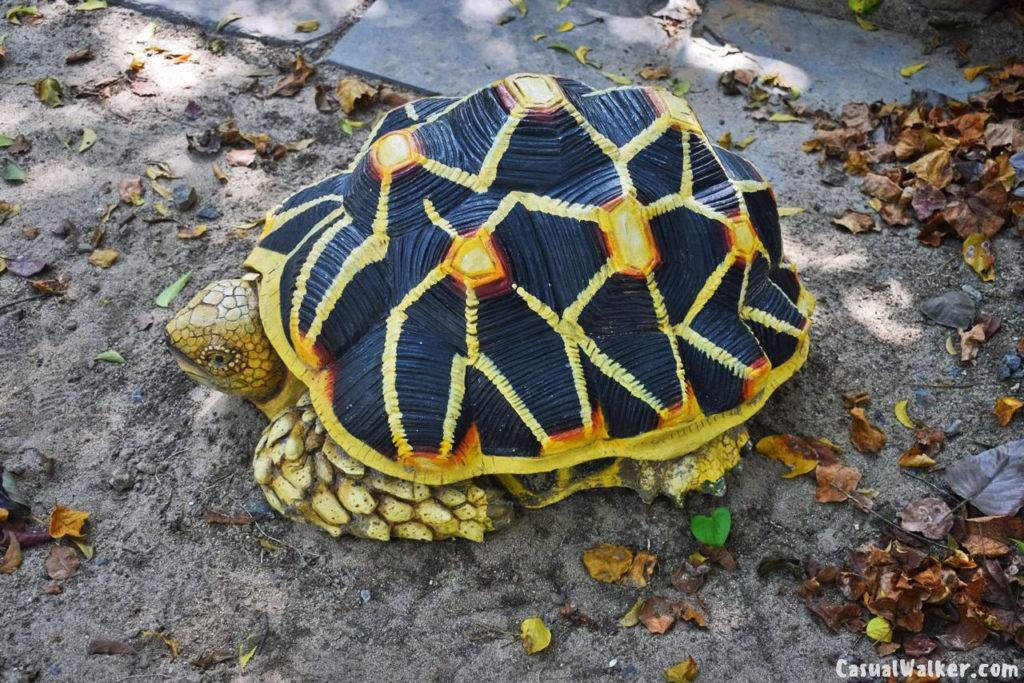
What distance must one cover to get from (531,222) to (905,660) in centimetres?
133

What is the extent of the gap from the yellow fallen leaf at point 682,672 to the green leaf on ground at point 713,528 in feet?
1.07

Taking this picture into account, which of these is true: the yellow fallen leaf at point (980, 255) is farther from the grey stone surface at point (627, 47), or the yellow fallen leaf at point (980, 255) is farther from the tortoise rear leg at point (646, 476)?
the tortoise rear leg at point (646, 476)

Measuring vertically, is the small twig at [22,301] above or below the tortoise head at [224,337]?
below

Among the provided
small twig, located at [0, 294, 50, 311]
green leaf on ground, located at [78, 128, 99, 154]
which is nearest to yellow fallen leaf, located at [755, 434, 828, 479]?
small twig, located at [0, 294, 50, 311]

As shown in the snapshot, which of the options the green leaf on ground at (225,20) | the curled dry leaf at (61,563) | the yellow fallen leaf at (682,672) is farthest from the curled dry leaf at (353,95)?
the yellow fallen leaf at (682,672)

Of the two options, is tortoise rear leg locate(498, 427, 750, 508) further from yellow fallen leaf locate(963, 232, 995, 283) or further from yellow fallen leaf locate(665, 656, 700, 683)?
yellow fallen leaf locate(963, 232, 995, 283)

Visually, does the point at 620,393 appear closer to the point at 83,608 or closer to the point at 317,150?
the point at 83,608

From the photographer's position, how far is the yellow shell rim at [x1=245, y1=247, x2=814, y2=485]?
6.66ft

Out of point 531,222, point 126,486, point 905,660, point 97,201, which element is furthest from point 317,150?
point 905,660

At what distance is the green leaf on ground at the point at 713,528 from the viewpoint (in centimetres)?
225

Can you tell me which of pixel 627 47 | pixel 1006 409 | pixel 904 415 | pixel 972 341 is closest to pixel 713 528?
pixel 904 415

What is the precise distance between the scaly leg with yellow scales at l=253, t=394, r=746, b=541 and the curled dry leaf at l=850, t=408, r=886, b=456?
0.42 m

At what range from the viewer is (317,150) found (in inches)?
135

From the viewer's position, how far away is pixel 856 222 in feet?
10.2
